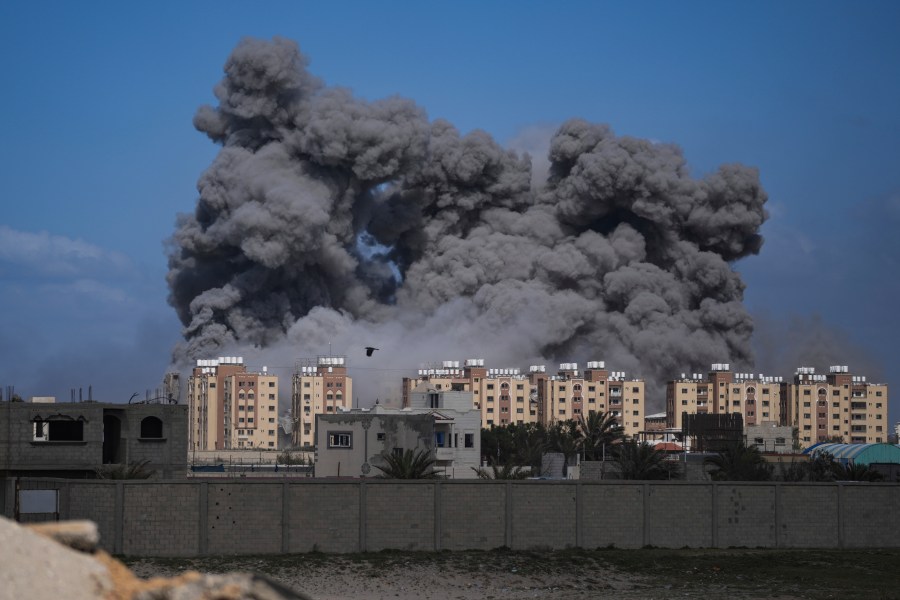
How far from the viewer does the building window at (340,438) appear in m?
62.2

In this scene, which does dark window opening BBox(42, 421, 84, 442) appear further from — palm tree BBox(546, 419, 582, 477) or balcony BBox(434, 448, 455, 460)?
palm tree BBox(546, 419, 582, 477)

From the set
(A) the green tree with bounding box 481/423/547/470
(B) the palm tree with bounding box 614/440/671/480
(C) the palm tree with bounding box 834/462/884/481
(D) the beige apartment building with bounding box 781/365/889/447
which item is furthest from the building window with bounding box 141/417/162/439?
(D) the beige apartment building with bounding box 781/365/889/447

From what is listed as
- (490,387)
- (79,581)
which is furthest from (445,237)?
(79,581)

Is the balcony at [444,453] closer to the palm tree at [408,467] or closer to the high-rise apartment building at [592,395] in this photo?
the palm tree at [408,467]

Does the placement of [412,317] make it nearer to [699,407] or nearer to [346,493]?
[699,407]

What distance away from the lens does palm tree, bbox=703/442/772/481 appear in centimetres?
5303

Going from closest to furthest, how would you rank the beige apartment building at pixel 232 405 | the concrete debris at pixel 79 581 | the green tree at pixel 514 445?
the concrete debris at pixel 79 581
the green tree at pixel 514 445
the beige apartment building at pixel 232 405

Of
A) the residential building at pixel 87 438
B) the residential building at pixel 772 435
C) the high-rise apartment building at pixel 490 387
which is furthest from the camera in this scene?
the high-rise apartment building at pixel 490 387

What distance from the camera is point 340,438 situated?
6234cm

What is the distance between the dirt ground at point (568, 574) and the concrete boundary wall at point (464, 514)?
0.66m

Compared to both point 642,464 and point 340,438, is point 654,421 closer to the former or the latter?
point 340,438

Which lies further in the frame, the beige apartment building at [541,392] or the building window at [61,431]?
the beige apartment building at [541,392]

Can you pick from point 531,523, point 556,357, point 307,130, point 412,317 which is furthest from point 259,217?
point 531,523

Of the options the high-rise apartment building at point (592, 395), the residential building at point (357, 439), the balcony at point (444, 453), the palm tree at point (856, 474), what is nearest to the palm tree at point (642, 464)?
the palm tree at point (856, 474)
